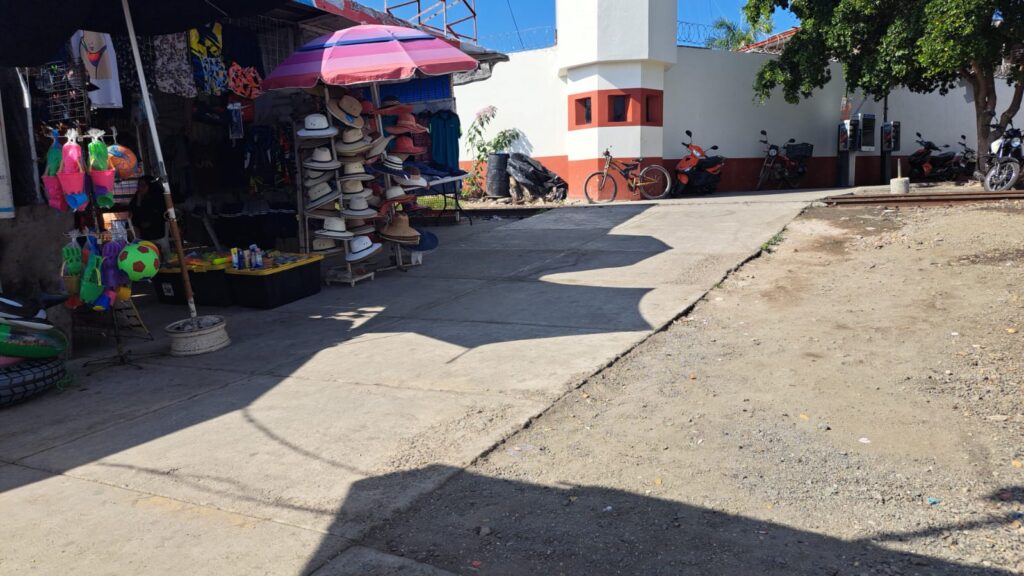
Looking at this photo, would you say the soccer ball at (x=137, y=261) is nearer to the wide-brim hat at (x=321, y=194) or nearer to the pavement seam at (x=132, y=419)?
the pavement seam at (x=132, y=419)

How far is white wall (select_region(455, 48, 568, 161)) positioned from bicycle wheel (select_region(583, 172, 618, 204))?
5.49ft

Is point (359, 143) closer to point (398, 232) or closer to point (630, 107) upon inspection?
point (398, 232)

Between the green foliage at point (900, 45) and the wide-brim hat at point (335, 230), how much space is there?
34.1 ft

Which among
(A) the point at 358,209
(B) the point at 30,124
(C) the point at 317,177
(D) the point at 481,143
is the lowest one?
(A) the point at 358,209

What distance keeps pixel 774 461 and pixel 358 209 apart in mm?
5950

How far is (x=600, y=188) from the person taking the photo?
49.8 feet

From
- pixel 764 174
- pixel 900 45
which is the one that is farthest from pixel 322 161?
pixel 764 174

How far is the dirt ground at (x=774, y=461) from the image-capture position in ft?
8.61

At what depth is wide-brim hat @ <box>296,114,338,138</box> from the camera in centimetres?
762

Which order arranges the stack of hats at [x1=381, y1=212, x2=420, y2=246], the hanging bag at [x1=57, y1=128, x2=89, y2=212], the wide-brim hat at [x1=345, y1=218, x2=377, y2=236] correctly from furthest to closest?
the stack of hats at [x1=381, y1=212, x2=420, y2=246], the wide-brim hat at [x1=345, y1=218, x2=377, y2=236], the hanging bag at [x1=57, y1=128, x2=89, y2=212]


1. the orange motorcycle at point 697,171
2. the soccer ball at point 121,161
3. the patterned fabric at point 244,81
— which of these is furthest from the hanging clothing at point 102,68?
the orange motorcycle at point 697,171

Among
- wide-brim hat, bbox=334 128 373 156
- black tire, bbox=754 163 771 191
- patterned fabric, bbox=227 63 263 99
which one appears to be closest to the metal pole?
wide-brim hat, bbox=334 128 373 156

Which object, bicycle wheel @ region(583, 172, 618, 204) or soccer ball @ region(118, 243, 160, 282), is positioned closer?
→ soccer ball @ region(118, 243, 160, 282)

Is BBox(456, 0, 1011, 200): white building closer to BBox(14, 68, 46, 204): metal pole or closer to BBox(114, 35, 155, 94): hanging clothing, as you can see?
BBox(114, 35, 155, 94): hanging clothing
